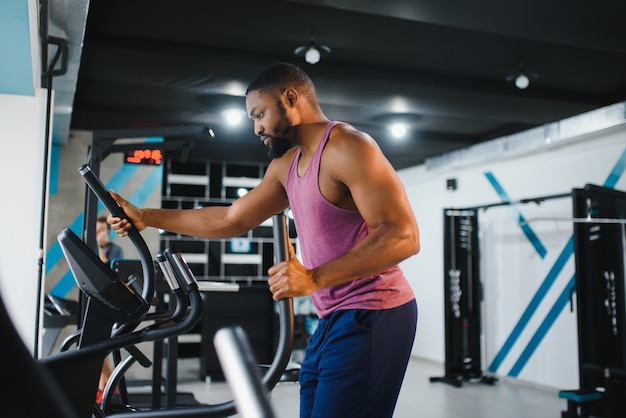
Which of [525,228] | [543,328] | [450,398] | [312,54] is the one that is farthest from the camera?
[525,228]

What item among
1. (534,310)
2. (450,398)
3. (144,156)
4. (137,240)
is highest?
(144,156)

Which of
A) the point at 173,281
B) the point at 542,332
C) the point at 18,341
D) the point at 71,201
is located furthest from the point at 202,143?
the point at 18,341

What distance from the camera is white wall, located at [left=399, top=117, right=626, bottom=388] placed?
6.07 meters

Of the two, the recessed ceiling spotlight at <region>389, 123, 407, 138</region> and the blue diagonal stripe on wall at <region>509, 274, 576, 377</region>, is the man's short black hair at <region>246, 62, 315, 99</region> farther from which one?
the blue diagonal stripe on wall at <region>509, 274, 576, 377</region>

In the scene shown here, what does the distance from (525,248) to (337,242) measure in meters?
5.64

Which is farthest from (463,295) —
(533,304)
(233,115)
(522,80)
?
(233,115)

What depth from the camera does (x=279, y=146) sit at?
5.50 feet

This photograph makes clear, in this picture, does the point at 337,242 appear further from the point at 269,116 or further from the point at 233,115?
the point at 233,115

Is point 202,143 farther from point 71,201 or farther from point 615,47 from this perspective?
point 615,47

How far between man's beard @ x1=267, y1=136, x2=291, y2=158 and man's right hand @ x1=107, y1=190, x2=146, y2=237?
1.32 ft

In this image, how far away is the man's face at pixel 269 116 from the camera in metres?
1.60

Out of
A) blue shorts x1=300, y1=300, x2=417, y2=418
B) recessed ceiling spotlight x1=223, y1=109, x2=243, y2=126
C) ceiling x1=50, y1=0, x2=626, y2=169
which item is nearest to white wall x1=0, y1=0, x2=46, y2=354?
ceiling x1=50, y1=0, x2=626, y2=169

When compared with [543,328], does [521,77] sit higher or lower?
higher

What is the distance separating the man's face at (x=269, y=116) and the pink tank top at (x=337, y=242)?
4.5 inches
